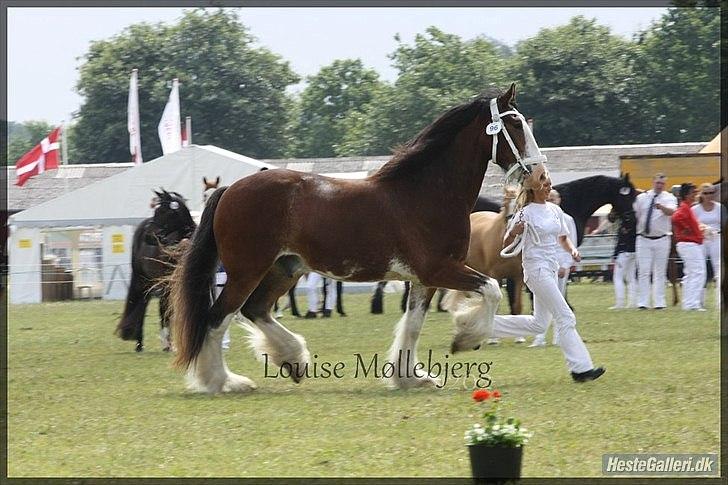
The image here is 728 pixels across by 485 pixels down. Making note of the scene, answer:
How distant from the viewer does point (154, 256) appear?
14469mm

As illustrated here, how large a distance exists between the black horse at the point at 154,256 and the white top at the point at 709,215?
8.55m

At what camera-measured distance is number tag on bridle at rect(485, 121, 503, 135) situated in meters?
9.61

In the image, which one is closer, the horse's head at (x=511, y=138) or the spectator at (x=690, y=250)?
the horse's head at (x=511, y=138)

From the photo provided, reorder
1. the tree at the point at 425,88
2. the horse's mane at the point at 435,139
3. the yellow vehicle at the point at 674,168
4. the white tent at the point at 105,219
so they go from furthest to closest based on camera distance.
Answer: the tree at the point at 425,88
the white tent at the point at 105,219
the yellow vehicle at the point at 674,168
the horse's mane at the point at 435,139

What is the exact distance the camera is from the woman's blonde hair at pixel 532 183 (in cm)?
966

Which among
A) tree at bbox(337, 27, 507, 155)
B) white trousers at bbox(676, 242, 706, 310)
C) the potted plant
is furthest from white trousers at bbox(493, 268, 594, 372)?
tree at bbox(337, 27, 507, 155)

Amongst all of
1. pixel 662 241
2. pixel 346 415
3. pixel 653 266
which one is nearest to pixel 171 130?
pixel 653 266

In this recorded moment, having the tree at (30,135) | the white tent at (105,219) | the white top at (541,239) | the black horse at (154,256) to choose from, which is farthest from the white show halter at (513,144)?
the tree at (30,135)

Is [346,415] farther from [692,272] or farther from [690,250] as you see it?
[692,272]

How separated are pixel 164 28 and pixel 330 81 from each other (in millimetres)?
13243

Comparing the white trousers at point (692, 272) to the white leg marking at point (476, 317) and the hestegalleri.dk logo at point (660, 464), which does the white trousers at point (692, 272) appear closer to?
the white leg marking at point (476, 317)

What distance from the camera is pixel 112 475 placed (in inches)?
265

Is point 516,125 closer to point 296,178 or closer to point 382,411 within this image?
point 296,178

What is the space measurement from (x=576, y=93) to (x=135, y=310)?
136ft
